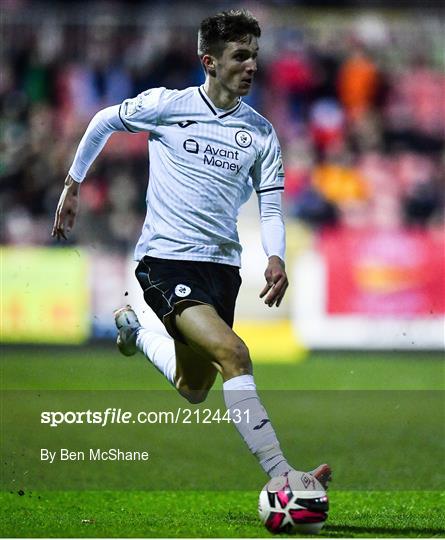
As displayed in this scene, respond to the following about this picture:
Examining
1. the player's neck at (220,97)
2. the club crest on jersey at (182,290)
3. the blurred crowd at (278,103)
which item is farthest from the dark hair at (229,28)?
the blurred crowd at (278,103)

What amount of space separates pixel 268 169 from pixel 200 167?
353mm

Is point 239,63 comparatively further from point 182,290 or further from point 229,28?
point 182,290

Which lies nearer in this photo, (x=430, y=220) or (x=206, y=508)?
(x=206, y=508)

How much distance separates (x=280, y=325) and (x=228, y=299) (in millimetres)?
9226

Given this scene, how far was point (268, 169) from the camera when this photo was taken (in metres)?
6.56

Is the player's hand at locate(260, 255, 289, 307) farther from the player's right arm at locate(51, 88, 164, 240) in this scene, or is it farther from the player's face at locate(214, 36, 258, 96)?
the player's right arm at locate(51, 88, 164, 240)

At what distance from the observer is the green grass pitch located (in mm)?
5898

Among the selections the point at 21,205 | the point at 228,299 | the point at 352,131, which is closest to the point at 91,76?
the point at 21,205

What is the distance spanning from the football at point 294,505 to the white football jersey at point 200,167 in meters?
1.41

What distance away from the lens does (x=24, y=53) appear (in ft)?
60.5

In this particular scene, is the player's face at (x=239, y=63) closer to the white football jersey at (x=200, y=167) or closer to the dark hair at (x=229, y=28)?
the dark hair at (x=229, y=28)

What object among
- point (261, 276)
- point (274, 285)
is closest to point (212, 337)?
point (274, 285)

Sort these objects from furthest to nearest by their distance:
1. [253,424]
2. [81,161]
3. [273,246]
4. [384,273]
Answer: [384,273] < [81,161] < [273,246] < [253,424]

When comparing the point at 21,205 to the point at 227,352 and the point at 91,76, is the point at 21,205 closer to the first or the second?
the point at 91,76
